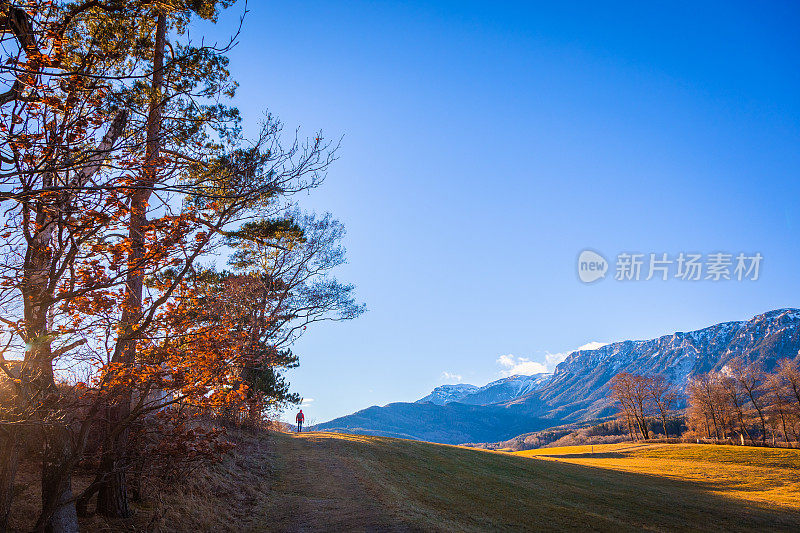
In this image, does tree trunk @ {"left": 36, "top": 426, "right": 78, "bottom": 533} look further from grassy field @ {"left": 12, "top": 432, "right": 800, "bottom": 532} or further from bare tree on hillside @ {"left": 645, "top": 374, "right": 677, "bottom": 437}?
bare tree on hillside @ {"left": 645, "top": 374, "right": 677, "bottom": 437}

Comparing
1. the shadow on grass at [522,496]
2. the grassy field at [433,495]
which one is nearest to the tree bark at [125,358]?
the grassy field at [433,495]

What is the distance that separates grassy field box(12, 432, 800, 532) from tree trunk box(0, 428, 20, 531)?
2.37m

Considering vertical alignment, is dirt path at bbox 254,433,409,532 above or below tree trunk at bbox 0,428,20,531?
below

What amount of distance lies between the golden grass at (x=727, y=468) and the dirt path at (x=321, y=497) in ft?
89.1

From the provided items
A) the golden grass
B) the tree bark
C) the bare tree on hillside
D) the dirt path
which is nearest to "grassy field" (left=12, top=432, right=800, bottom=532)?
the dirt path

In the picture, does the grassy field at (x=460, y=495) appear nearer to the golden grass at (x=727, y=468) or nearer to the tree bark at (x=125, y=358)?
the golden grass at (x=727, y=468)

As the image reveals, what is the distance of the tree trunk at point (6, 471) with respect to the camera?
7090mm

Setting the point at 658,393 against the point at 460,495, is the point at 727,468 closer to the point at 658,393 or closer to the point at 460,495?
the point at 658,393

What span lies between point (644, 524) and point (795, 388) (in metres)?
60.4

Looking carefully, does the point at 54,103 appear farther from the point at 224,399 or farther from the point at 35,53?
the point at 224,399

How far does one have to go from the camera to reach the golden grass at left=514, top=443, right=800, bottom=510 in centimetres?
2908

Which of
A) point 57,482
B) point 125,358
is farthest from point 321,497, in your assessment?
point 125,358

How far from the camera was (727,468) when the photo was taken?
3953cm

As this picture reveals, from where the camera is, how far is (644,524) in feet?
62.1
